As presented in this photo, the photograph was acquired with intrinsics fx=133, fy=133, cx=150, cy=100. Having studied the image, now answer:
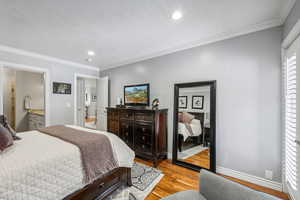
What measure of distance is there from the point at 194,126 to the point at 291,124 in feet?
4.58

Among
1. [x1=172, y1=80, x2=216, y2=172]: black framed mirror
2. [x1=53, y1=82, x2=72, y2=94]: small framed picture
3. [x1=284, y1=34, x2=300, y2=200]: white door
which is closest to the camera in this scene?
[x1=284, y1=34, x2=300, y2=200]: white door

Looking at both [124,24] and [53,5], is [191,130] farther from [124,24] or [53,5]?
[53,5]

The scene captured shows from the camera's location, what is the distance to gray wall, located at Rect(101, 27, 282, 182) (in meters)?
1.99

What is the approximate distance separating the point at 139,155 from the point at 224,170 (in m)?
1.67

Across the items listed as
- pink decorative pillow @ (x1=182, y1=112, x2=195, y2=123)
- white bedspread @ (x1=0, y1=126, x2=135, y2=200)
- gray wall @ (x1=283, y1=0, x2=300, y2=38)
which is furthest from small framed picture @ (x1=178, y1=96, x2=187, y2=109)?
white bedspread @ (x1=0, y1=126, x2=135, y2=200)

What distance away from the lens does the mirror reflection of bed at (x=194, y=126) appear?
2.55 m

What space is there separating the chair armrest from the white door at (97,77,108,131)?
371cm

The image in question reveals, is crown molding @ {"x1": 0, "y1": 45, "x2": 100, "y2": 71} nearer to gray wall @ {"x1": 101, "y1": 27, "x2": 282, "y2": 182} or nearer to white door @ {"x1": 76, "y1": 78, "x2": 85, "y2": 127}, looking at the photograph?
white door @ {"x1": 76, "y1": 78, "x2": 85, "y2": 127}

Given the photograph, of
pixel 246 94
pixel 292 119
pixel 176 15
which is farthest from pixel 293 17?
pixel 176 15

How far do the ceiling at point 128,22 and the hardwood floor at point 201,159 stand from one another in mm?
2172

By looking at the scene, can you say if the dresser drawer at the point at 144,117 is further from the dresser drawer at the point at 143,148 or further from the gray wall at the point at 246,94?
the gray wall at the point at 246,94

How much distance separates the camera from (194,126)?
108 inches

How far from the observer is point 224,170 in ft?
7.73

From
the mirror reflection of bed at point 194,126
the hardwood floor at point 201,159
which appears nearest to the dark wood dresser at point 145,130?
the mirror reflection of bed at point 194,126
